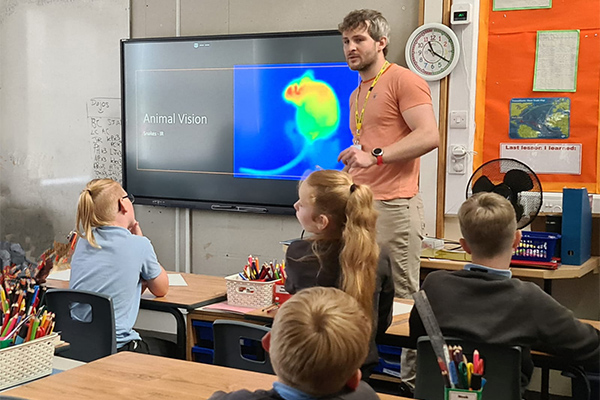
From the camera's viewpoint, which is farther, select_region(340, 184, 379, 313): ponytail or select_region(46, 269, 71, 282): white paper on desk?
select_region(46, 269, 71, 282): white paper on desk

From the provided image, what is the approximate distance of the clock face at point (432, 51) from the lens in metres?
4.06

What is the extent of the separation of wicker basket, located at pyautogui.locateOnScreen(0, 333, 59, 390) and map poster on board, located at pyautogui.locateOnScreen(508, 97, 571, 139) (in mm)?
2836

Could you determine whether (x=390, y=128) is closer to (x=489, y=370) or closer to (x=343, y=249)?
(x=343, y=249)

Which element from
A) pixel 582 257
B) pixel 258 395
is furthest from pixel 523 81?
pixel 258 395

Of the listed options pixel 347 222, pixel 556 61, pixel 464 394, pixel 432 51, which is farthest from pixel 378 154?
pixel 464 394

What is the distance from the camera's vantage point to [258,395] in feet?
4.35

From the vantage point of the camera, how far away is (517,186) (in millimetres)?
3338

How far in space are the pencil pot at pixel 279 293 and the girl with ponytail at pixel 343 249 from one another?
39 centimetres

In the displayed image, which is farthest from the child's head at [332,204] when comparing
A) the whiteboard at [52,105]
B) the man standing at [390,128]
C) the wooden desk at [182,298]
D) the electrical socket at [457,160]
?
the whiteboard at [52,105]

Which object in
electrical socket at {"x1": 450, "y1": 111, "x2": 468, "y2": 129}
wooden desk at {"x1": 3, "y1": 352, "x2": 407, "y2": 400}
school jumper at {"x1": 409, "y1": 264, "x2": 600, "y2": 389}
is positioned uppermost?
electrical socket at {"x1": 450, "y1": 111, "x2": 468, "y2": 129}

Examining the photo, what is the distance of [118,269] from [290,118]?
6.41 ft

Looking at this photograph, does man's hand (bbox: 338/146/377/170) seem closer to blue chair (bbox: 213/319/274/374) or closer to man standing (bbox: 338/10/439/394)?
man standing (bbox: 338/10/439/394)

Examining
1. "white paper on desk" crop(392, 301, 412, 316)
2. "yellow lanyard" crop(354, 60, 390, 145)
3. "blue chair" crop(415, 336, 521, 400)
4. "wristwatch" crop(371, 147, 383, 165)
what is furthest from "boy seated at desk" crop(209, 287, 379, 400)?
"yellow lanyard" crop(354, 60, 390, 145)

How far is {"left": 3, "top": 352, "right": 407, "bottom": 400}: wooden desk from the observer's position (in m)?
1.69
